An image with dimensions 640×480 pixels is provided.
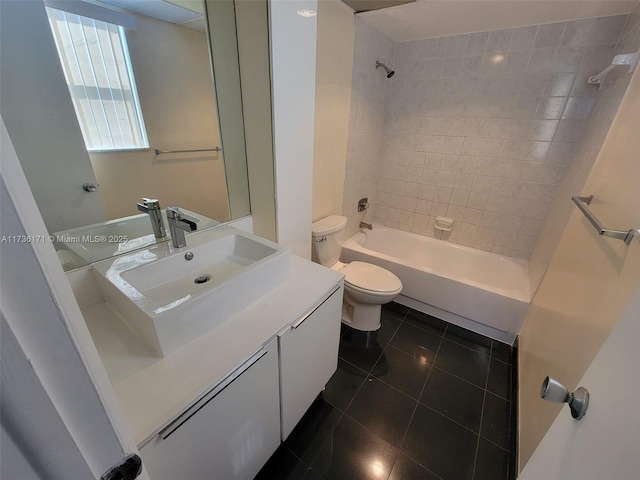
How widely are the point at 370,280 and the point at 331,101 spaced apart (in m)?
1.23

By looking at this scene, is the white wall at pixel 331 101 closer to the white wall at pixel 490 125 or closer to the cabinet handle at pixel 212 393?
the white wall at pixel 490 125

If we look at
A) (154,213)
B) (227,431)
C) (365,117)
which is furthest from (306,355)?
(365,117)

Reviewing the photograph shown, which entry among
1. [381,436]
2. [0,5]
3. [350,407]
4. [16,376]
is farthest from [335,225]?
[16,376]

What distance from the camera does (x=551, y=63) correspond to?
6.01ft

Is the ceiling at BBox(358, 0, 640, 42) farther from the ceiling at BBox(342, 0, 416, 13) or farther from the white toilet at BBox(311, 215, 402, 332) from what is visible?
the white toilet at BBox(311, 215, 402, 332)

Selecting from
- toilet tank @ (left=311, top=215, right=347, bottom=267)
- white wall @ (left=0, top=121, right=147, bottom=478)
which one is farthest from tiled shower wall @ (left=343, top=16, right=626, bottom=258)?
white wall @ (left=0, top=121, right=147, bottom=478)

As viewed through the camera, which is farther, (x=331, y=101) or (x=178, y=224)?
(x=331, y=101)

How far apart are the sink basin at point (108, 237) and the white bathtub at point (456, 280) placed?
1566 millimetres

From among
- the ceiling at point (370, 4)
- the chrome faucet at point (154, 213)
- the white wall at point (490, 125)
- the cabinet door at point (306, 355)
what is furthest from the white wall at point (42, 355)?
the white wall at point (490, 125)

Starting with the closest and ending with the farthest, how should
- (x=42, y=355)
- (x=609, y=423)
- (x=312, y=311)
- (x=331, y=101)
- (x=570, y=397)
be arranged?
(x=42, y=355) → (x=609, y=423) → (x=570, y=397) → (x=312, y=311) → (x=331, y=101)

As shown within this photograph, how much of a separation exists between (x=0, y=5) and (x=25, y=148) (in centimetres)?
38

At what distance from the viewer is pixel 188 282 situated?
3.49 feet

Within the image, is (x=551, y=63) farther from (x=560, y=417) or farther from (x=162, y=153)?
(x=162, y=153)

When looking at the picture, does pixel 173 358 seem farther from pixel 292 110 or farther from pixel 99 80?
pixel 292 110
